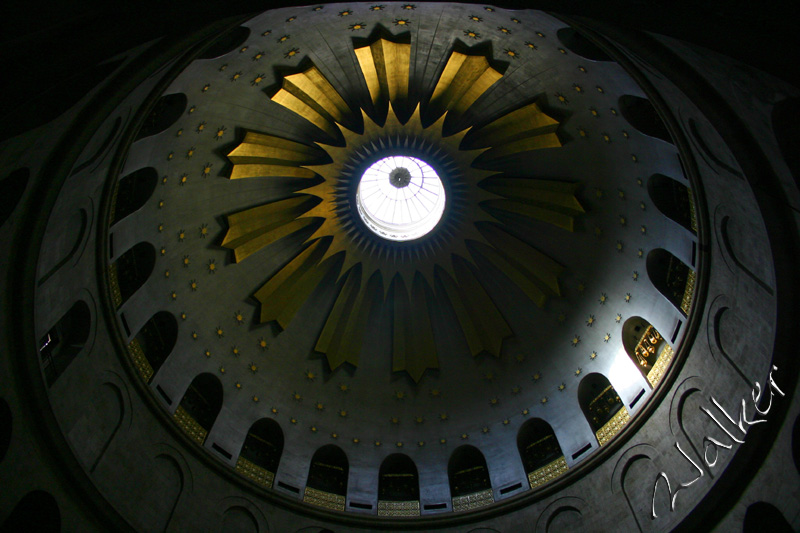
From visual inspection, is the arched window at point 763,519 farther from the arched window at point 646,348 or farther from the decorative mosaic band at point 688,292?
the decorative mosaic band at point 688,292

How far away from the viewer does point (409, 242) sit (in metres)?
20.1

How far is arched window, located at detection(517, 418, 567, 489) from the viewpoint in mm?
15781

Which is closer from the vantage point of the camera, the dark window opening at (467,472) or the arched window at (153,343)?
the arched window at (153,343)

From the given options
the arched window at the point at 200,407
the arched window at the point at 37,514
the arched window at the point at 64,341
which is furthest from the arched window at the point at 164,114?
the arched window at the point at 37,514

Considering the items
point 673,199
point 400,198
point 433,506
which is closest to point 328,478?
point 433,506

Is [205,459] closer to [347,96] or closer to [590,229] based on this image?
[347,96]

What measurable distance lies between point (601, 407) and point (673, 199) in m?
6.37

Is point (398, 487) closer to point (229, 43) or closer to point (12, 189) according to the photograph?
point (12, 189)

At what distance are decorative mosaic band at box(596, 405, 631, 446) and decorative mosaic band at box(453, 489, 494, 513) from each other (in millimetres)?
3681

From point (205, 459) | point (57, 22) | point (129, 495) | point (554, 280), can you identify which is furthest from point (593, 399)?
point (57, 22)

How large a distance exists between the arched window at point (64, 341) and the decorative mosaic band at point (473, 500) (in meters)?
11.2

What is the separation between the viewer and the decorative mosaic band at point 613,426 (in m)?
14.9

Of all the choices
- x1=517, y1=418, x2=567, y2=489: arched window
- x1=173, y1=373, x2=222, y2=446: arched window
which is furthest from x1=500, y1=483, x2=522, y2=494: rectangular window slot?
x1=173, y1=373, x2=222, y2=446: arched window

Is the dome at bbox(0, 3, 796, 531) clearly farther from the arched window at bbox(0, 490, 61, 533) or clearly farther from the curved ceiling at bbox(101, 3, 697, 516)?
the arched window at bbox(0, 490, 61, 533)
